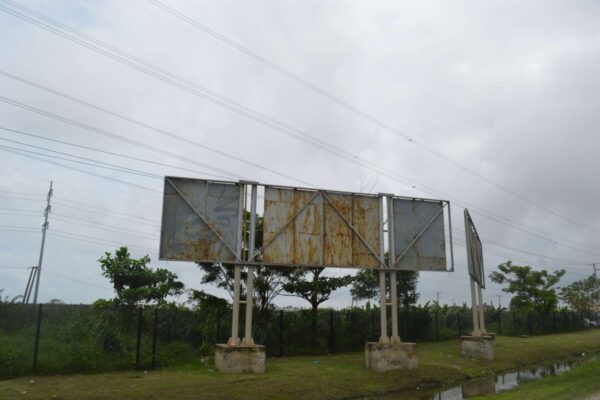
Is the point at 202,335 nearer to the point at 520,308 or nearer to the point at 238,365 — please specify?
the point at 238,365

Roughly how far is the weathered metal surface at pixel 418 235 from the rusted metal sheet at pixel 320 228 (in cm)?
98

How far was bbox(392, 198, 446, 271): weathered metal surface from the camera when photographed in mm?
19734

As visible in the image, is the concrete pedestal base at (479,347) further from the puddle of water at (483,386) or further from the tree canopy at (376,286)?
the tree canopy at (376,286)

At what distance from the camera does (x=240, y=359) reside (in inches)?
630

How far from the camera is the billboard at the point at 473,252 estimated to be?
2316 centimetres

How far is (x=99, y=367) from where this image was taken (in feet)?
52.7

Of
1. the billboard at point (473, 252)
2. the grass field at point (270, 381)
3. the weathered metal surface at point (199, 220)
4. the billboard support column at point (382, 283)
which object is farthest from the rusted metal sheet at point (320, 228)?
the billboard at point (473, 252)

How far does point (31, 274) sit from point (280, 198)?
1410 inches

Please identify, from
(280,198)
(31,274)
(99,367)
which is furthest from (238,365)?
(31,274)

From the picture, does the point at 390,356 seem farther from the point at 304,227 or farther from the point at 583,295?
the point at 583,295

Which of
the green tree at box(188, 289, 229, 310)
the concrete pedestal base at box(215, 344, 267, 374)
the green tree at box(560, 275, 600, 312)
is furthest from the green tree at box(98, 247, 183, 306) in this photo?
the green tree at box(560, 275, 600, 312)

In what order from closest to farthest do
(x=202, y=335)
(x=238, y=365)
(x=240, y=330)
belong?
(x=238, y=365) < (x=202, y=335) < (x=240, y=330)

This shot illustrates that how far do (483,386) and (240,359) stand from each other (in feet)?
25.4

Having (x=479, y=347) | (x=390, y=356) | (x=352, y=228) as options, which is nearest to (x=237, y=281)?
(x=352, y=228)
